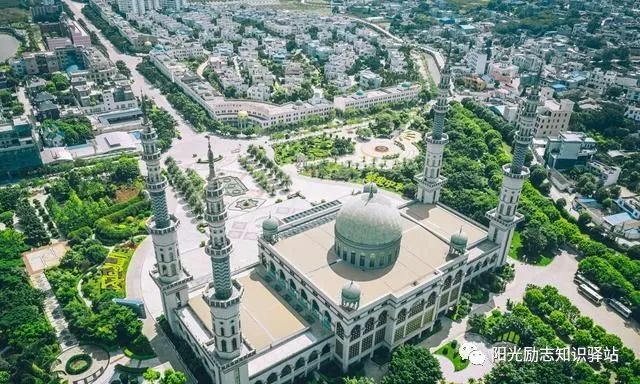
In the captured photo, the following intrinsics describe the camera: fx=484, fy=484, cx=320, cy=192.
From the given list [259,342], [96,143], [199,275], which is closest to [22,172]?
[96,143]

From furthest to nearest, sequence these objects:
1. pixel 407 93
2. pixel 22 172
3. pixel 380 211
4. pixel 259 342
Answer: pixel 407 93, pixel 22 172, pixel 380 211, pixel 259 342

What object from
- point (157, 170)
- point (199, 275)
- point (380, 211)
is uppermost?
point (157, 170)

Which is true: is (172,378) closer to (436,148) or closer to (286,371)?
(286,371)

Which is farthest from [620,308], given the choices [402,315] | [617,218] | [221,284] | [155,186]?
[155,186]

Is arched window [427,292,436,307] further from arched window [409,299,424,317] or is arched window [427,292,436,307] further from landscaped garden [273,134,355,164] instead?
landscaped garden [273,134,355,164]

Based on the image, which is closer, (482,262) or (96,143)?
(482,262)

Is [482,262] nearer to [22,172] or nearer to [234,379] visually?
[234,379]

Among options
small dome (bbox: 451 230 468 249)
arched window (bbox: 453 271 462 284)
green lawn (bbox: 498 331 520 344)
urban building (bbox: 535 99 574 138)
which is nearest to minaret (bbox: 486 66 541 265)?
small dome (bbox: 451 230 468 249)
